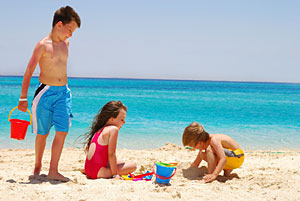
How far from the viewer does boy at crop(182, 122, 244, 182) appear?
384cm

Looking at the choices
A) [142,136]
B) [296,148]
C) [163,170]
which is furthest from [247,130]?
[163,170]

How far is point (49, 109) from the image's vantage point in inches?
141

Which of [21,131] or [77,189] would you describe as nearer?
[77,189]

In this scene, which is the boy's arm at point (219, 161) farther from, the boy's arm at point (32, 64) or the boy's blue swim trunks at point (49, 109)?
the boy's arm at point (32, 64)

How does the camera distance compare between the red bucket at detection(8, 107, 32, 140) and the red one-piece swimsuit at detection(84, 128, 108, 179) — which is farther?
the red one-piece swimsuit at detection(84, 128, 108, 179)

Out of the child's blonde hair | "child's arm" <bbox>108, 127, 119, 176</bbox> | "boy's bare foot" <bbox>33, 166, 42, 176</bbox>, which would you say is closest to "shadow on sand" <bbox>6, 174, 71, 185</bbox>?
"boy's bare foot" <bbox>33, 166, 42, 176</bbox>

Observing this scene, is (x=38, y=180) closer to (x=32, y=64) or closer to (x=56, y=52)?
(x=32, y=64)

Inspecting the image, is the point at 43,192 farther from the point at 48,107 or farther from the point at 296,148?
the point at 296,148

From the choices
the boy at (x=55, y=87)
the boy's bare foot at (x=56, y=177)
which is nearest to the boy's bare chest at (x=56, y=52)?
the boy at (x=55, y=87)

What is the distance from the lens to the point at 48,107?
3.57m

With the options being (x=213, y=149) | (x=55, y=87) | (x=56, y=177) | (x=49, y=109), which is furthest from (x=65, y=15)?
(x=213, y=149)

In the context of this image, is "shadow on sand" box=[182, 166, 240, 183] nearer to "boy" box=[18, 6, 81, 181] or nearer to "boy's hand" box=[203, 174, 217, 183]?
"boy's hand" box=[203, 174, 217, 183]

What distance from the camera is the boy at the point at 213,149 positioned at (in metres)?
3.84

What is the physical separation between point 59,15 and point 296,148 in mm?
6969
